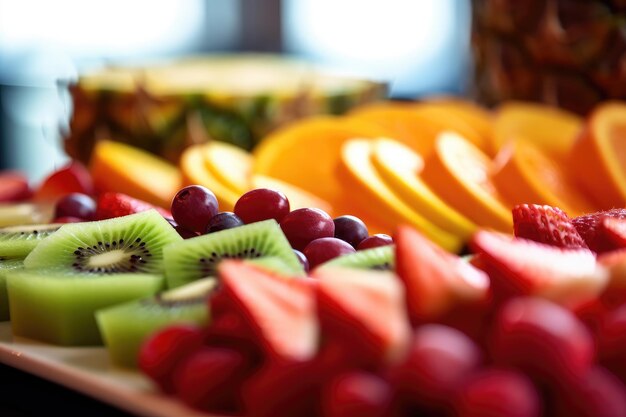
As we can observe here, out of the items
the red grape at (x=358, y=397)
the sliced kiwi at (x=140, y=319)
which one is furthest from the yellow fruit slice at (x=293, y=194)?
the red grape at (x=358, y=397)

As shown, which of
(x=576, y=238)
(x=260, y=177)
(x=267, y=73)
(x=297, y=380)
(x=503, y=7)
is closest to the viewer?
(x=297, y=380)

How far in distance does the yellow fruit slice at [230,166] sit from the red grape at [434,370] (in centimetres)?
69

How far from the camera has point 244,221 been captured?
79cm

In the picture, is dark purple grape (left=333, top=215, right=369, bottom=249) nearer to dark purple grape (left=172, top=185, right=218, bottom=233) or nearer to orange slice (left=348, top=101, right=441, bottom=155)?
dark purple grape (left=172, top=185, right=218, bottom=233)

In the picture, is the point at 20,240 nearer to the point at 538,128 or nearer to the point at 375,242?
the point at 375,242

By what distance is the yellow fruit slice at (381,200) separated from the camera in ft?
3.34

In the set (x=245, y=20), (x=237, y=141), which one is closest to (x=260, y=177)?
(x=237, y=141)

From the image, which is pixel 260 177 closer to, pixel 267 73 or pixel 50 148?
pixel 267 73

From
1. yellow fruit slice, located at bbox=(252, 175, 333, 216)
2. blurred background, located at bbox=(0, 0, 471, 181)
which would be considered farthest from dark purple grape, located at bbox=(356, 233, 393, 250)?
blurred background, located at bbox=(0, 0, 471, 181)

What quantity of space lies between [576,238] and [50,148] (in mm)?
3067

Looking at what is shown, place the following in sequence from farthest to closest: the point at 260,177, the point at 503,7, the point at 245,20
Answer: the point at 245,20 < the point at 503,7 < the point at 260,177

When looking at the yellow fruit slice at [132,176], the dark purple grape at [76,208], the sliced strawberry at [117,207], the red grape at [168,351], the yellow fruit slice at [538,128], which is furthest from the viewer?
the yellow fruit slice at [538,128]

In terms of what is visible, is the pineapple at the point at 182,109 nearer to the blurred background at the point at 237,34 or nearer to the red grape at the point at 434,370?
the red grape at the point at 434,370

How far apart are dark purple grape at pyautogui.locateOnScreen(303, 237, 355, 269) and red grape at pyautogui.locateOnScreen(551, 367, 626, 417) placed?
28cm
